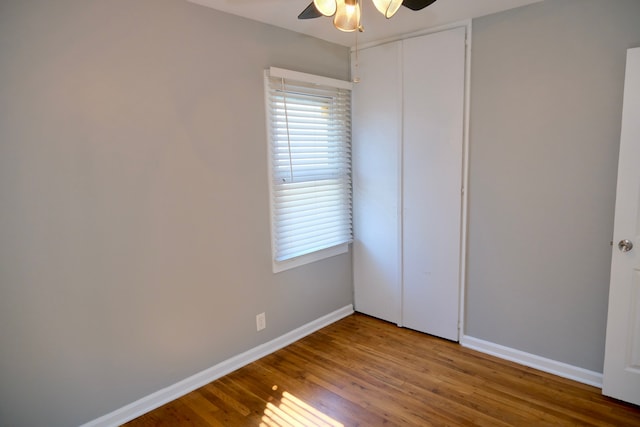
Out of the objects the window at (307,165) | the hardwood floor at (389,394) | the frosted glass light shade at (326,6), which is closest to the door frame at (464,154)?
the hardwood floor at (389,394)

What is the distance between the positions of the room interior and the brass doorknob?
0.46 feet

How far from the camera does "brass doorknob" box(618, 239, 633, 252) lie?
2131 millimetres

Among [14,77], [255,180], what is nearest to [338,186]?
[255,180]

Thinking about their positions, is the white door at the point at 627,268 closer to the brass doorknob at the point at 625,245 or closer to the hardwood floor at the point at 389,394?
the brass doorknob at the point at 625,245

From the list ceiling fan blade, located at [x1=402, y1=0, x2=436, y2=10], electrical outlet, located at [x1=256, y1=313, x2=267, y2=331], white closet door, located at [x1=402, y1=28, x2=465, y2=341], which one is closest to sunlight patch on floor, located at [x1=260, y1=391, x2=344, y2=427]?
electrical outlet, located at [x1=256, y1=313, x2=267, y2=331]

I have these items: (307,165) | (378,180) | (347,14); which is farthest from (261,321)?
(347,14)

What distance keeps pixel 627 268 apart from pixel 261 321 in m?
2.34

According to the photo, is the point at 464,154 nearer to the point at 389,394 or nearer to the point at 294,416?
the point at 389,394

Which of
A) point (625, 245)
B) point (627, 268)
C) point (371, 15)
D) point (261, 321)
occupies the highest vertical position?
point (371, 15)

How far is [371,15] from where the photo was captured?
8.37 ft

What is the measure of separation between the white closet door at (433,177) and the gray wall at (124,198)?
3.41ft

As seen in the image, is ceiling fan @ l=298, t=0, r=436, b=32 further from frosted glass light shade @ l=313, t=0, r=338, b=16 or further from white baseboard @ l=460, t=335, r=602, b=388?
white baseboard @ l=460, t=335, r=602, b=388

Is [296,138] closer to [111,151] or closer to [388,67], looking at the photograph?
[388,67]

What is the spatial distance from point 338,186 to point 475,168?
1127 mm
